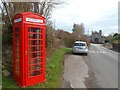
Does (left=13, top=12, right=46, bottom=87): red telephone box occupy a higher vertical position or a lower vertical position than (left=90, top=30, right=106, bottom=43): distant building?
lower

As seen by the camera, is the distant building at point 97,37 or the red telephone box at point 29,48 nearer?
the red telephone box at point 29,48

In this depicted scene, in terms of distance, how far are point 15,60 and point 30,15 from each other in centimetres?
194

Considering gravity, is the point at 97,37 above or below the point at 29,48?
above

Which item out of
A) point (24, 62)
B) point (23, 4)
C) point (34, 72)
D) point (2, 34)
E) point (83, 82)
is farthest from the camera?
point (23, 4)

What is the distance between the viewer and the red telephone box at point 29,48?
26.0 feet

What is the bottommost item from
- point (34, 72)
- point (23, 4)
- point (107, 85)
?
point (107, 85)

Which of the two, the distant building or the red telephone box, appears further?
the distant building

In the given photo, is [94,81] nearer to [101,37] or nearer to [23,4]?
[23,4]

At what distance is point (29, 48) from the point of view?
8289 millimetres

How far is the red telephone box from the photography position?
7918mm

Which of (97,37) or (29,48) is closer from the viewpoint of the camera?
(29,48)

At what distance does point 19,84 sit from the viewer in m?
8.05

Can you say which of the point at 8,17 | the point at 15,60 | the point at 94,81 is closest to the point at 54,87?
the point at 15,60

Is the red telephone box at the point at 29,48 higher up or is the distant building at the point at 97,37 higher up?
the distant building at the point at 97,37
